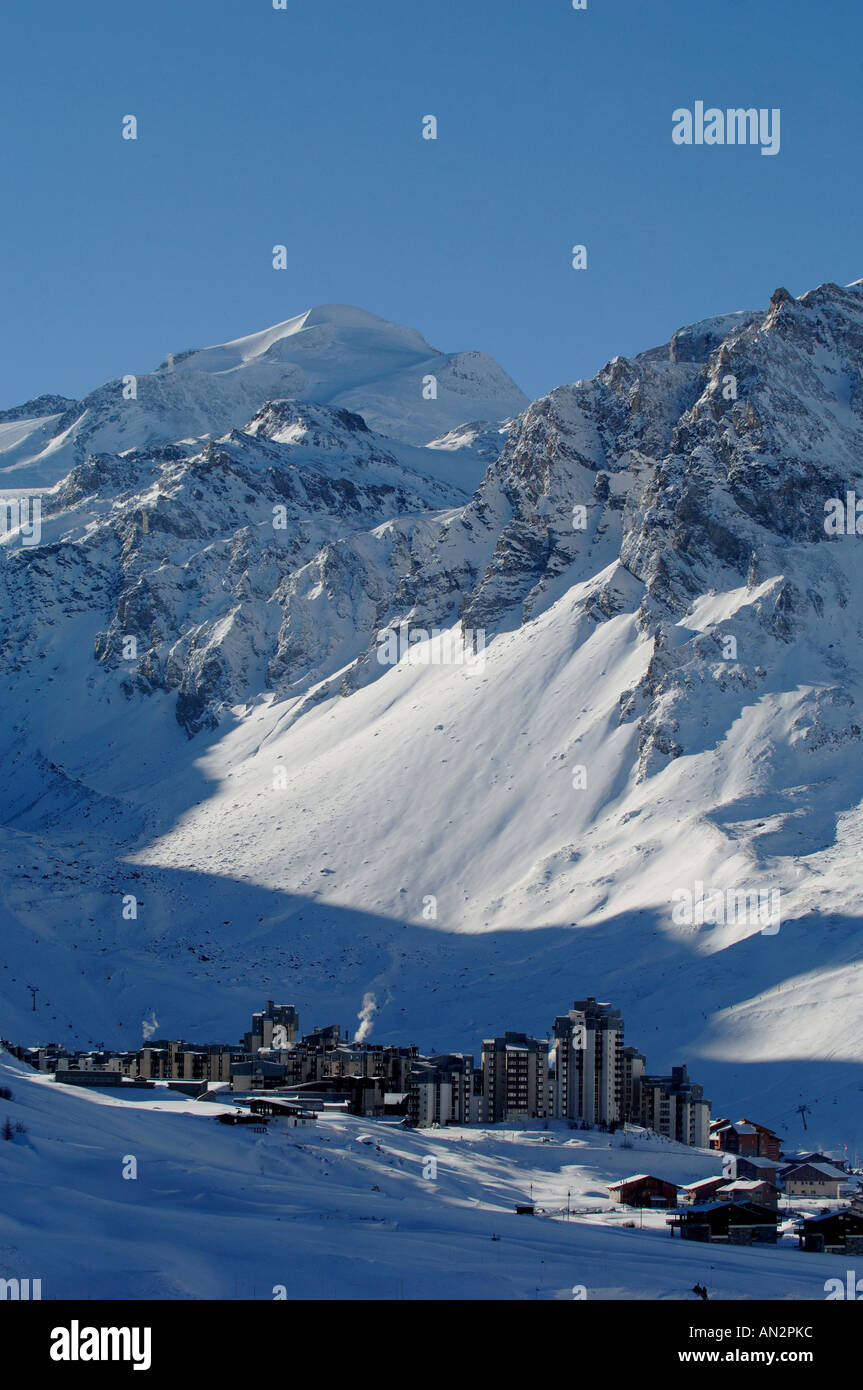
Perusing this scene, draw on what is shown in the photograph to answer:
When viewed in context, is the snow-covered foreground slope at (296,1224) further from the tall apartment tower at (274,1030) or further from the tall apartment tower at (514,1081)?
the tall apartment tower at (274,1030)

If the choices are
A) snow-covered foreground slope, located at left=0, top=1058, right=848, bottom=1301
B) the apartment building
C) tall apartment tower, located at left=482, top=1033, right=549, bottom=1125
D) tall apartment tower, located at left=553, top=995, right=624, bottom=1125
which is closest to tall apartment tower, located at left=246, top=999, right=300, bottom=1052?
the apartment building

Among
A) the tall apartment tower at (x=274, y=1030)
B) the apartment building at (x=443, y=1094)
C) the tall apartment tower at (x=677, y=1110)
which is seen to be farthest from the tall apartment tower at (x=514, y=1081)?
the tall apartment tower at (x=274, y=1030)

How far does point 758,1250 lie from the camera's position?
7219cm

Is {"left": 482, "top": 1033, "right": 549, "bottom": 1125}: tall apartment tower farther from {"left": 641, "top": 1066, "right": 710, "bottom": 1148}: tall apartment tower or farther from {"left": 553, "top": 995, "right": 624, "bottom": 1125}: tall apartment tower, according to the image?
{"left": 641, "top": 1066, "right": 710, "bottom": 1148}: tall apartment tower

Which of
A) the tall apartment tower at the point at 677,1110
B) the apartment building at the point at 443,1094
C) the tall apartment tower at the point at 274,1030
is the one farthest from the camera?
the tall apartment tower at the point at 274,1030

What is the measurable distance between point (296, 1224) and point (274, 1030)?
77967 millimetres

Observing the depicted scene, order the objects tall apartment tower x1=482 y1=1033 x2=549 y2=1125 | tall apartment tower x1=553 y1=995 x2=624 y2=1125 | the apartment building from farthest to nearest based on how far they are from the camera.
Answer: tall apartment tower x1=553 y1=995 x2=624 y2=1125
tall apartment tower x1=482 y1=1033 x2=549 y2=1125
the apartment building

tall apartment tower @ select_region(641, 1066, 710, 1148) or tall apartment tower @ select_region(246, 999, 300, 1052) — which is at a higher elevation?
tall apartment tower @ select_region(246, 999, 300, 1052)

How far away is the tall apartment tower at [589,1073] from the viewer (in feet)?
378

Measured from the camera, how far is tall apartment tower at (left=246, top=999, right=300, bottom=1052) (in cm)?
13650

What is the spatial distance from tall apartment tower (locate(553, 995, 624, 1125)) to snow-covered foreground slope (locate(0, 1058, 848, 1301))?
82.7ft

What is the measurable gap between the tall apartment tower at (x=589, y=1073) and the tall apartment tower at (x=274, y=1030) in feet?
85.9

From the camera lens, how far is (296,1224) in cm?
6019
